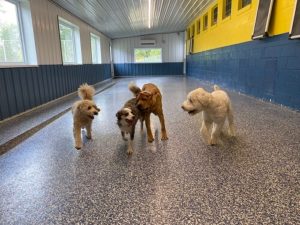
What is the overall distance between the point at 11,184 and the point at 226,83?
21.9 ft

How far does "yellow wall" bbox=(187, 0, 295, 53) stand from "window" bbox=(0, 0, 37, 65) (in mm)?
5015

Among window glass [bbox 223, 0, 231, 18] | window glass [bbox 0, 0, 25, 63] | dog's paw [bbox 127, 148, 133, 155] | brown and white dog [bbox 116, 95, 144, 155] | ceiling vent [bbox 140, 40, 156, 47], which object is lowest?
dog's paw [bbox 127, 148, 133, 155]

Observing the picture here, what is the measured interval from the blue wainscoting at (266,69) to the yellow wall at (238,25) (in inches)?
7.5

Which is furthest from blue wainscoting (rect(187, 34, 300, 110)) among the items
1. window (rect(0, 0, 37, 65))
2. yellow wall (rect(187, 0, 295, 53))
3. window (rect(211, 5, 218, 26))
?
window (rect(0, 0, 37, 65))

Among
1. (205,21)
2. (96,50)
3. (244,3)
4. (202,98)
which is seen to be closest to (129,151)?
(202,98)

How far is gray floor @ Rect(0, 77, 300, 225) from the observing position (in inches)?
51.8

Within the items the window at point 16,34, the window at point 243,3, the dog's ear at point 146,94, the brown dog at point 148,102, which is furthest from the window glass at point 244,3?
the window at point 16,34

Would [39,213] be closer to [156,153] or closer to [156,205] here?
[156,205]

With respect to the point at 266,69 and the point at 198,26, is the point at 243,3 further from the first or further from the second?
the point at 198,26

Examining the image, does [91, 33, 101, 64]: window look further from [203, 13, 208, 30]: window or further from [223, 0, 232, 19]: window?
[223, 0, 232, 19]: window

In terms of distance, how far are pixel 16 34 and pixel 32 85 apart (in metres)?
1.13

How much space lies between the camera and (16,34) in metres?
4.54

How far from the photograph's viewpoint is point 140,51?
52.6 ft

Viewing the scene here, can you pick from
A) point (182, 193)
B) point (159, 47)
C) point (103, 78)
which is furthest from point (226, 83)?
point (159, 47)
